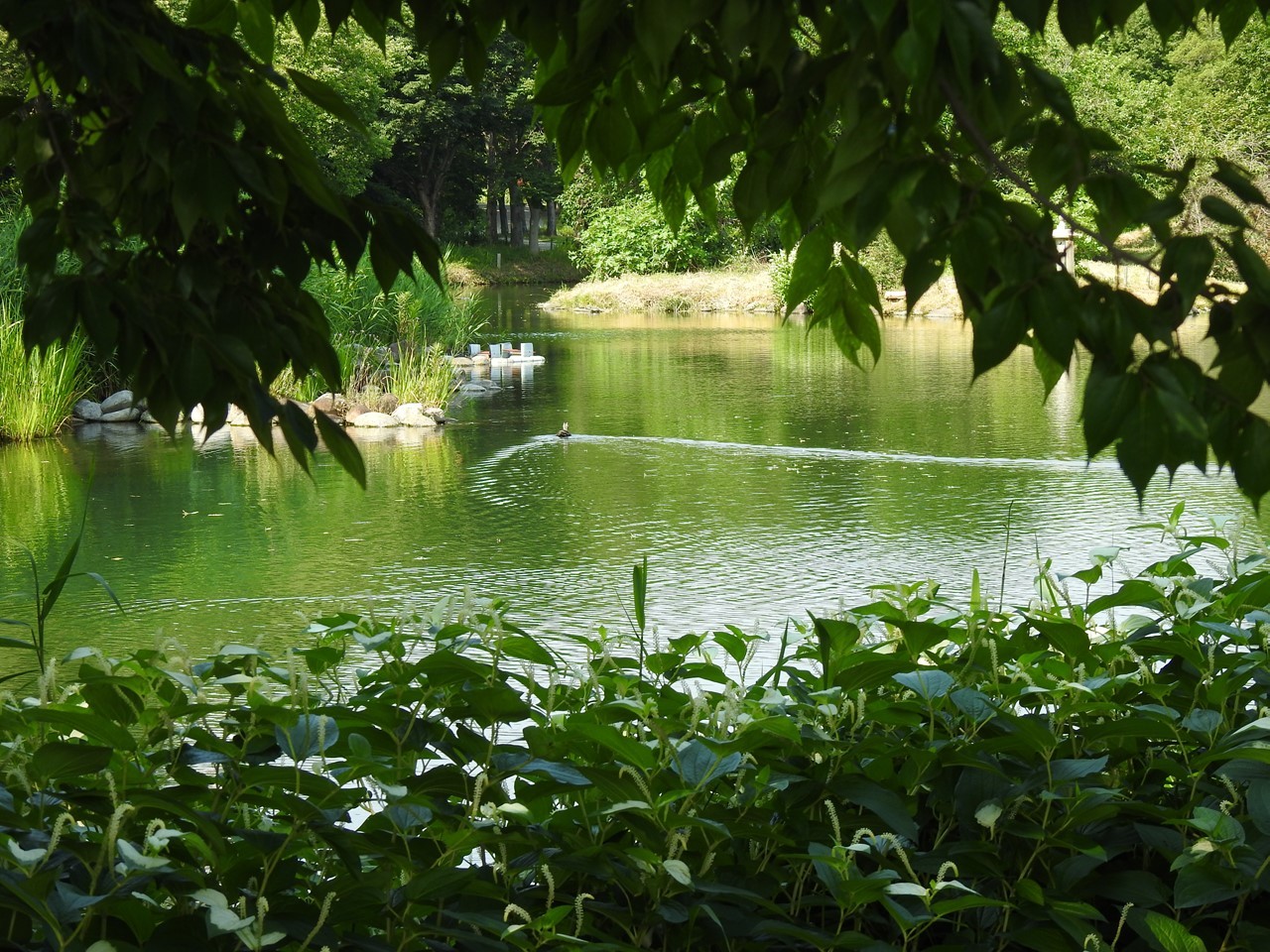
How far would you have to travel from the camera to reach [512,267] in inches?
1629

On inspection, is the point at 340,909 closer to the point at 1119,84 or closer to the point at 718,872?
the point at 718,872

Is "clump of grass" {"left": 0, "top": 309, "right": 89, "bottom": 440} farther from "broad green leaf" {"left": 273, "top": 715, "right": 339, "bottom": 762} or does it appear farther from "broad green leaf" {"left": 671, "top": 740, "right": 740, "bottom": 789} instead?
"broad green leaf" {"left": 671, "top": 740, "right": 740, "bottom": 789}

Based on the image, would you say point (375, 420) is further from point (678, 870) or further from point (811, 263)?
point (678, 870)

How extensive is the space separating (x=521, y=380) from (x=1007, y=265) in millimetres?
11990

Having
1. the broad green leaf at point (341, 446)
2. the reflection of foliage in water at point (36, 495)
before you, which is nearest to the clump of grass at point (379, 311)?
the reflection of foliage in water at point (36, 495)

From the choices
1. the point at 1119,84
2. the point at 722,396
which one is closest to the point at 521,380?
the point at 722,396

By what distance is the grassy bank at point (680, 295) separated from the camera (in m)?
24.7

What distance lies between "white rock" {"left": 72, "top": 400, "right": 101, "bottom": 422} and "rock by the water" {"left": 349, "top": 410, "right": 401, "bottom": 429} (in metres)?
1.80

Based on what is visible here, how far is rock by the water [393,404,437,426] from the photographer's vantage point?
388 inches

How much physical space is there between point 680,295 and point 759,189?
24.2 metres

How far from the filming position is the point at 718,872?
1413 millimetres

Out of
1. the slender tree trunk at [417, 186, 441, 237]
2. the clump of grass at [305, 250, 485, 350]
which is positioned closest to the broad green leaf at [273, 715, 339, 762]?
the clump of grass at [305, 250, 485, 350]

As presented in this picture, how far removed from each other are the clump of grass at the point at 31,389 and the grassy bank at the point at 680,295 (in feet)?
51.8

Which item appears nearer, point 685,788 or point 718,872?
point 685,788
